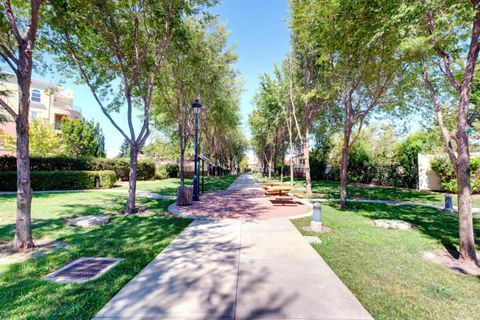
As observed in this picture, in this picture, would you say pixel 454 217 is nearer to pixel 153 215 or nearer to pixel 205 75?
pixel 153 215

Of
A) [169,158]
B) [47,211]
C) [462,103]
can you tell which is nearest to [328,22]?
[462,103]

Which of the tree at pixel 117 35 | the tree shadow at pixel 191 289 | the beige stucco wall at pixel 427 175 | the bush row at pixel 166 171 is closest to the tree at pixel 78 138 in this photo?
the bush row at pixel 166 171

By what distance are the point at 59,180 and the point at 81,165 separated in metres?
4.92

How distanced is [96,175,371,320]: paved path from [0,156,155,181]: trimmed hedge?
66.1 feet

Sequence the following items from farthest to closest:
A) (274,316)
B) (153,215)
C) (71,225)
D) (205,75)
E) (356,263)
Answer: (205,75) < (153,215) < (71,225) < (356,263) < (274,316)

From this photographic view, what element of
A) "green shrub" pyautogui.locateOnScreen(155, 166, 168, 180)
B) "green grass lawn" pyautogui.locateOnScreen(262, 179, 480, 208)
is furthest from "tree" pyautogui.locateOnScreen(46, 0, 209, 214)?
"green shrub" pyautogui.locateOnScreen(155, 166, 168, 180)

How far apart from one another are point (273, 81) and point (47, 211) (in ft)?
63.2

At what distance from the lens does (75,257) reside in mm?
4645

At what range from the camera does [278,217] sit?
8.50 meters

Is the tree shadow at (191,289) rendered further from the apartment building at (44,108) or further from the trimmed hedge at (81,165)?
the apartment building at (44,108)

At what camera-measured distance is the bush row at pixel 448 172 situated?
53.0ft

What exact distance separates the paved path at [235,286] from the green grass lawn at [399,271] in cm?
35

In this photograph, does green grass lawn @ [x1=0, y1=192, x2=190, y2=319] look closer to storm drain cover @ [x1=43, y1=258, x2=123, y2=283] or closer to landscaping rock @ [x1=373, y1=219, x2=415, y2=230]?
storm drain cover @ [x1=43, y1=258, x2=123, y2=283]

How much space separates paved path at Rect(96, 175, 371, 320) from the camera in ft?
9.44
